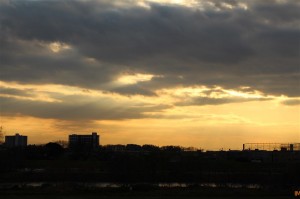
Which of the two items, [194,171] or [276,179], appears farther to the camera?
[194,171]

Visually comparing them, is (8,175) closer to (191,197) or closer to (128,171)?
(128,171)

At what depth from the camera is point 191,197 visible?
118 feet

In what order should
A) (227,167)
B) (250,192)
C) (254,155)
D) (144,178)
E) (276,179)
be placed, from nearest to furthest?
(250,192), (276,179), (144,178), (227,167), (254,155)

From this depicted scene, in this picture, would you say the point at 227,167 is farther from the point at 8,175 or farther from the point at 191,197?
the point at 191,197

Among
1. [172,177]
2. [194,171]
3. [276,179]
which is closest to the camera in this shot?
[276,179]

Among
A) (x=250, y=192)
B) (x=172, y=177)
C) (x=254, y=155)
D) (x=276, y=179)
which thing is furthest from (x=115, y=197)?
(x=254, y=155)

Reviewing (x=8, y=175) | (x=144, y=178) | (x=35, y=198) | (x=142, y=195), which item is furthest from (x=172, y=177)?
(x=35, y=198)

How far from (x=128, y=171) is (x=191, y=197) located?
99.8ft

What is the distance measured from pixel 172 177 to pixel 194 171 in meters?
8.03

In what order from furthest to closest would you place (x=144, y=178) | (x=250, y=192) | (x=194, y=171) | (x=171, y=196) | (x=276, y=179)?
(x=194, y=171), (x=144, y=178), (x=276, y=179), (x=250, y=192), (x=171, y=196)

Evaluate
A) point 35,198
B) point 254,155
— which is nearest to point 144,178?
point 35,198

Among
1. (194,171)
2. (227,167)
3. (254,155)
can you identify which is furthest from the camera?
(254,155)

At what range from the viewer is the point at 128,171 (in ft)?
215

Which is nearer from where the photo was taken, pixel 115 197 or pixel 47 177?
pixel 115 197
